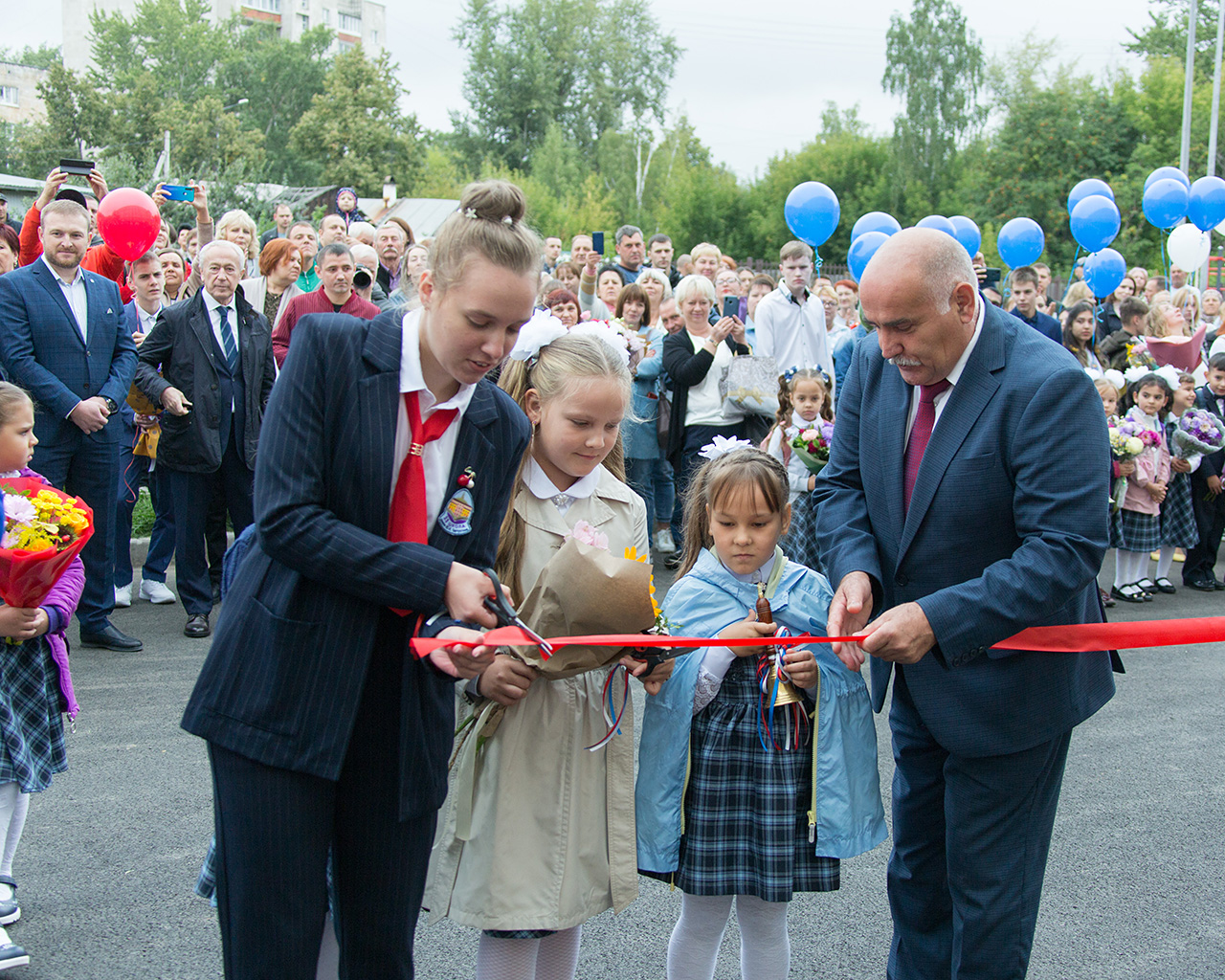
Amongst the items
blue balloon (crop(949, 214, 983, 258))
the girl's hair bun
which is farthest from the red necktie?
blue balloon (crop(949, 214, 983, 258))

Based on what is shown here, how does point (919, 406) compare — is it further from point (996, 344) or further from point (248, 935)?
point (248, 935)

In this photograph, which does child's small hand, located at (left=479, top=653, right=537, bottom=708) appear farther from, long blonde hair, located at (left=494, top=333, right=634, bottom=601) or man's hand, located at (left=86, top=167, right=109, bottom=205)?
man's hand, located at (left=86, top=167, right=109, bottom=205)

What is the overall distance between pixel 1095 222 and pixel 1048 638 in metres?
12.0

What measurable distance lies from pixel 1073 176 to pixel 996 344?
37.3 metres

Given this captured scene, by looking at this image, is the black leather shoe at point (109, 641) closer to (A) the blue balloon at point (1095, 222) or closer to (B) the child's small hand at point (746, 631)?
(B) the child's small hand at point (746, 631)

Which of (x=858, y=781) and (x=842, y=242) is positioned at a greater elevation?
(x=842, y=242)

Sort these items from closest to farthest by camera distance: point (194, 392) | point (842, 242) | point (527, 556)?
1. point (527, 556)
2. point (194, 392)
3. point (842, 242)

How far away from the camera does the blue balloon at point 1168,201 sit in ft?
44.0

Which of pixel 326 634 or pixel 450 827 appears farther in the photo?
pixel 450 827

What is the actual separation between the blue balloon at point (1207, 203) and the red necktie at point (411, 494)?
46.7ft

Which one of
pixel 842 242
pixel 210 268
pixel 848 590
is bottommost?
pixel 848 590

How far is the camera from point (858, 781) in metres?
2.92

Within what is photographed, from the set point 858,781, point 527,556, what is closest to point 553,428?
point 527,556

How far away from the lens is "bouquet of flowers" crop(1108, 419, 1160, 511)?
8055 mm
